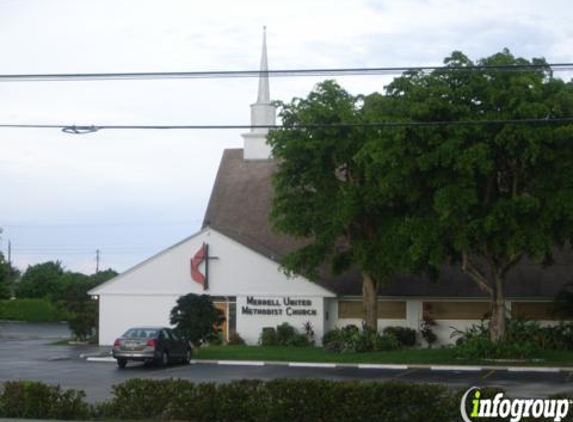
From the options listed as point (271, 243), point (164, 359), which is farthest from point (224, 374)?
point (271, 243)

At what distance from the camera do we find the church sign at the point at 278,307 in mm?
46062

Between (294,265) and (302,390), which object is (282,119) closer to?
(294,265)

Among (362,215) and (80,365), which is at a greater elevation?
(362,215)

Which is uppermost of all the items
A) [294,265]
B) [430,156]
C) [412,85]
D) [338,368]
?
[412,85]

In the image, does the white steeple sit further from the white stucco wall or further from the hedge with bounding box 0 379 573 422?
the hedge with bounding box 0 379 573 422

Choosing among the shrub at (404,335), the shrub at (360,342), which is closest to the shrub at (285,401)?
the shrub at (360,342)

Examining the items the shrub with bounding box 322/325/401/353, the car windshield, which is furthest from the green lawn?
the car windshield

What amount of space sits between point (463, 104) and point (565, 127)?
3580 millimetres

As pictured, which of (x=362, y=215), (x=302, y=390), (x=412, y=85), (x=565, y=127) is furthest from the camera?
(x=362, y=215)

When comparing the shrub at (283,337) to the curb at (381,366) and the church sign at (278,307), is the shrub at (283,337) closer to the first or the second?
the church sign at (278,307)

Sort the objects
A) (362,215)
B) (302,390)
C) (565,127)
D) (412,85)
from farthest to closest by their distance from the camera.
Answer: (362,215), (412,85), (565,127), (302,390)

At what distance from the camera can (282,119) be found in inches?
1629

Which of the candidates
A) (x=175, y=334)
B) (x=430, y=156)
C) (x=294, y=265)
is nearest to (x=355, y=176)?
(x=294, y=265)
